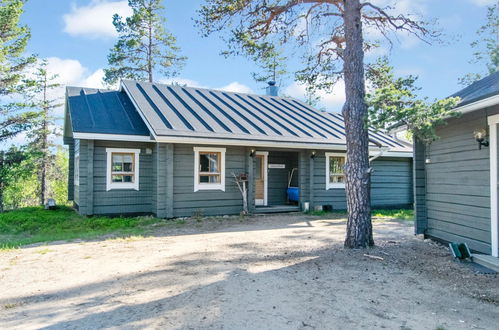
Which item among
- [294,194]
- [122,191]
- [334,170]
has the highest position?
[334,170]

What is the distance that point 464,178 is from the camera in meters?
6.15

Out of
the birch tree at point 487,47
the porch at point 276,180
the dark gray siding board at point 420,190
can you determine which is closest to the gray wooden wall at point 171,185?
the porch at point 276,180

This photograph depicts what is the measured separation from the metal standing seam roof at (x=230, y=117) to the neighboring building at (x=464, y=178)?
5.06m

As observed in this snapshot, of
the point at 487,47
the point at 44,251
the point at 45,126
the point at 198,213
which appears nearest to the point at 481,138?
the point at 198,213

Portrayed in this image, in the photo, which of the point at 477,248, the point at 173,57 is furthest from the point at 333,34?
the point at 173,57

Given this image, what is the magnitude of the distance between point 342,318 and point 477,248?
387cm

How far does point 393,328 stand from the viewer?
10.3 feet

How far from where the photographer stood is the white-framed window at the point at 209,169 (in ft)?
35.8

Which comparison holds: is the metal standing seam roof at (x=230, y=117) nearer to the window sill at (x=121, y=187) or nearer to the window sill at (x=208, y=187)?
the window sill at (x=208, y=187)

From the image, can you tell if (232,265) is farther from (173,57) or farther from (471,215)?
(173,57)

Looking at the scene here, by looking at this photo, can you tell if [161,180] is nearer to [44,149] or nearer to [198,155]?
[198,155]

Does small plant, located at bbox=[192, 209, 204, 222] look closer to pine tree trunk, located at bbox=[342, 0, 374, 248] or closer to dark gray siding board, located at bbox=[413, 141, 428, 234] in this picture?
pine tree trunk, located at bbox=[342, 0, 374, 248]

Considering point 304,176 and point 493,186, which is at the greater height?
point 304,176

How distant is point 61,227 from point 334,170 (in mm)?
9425
